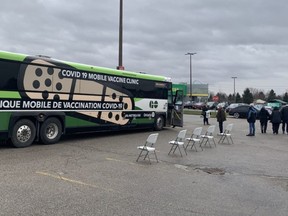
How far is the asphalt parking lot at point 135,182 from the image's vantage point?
5.79 metres

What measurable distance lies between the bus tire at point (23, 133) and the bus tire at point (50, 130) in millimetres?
393

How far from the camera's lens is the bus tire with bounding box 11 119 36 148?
454 inches

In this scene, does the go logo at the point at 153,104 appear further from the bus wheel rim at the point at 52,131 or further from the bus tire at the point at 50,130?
the bus wheel rim at the point at 52,131

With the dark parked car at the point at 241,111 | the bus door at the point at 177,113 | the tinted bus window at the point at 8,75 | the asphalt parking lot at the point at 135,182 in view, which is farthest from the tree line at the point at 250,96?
the tinted bus window at the point at 8,75

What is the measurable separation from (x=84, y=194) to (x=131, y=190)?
3.04 feet

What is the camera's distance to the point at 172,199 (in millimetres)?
6387

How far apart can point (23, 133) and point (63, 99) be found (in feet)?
6.74

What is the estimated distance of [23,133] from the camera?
38.7 feet

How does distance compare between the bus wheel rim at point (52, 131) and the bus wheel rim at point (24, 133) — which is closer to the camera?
the bus wheel rim at point (24, 133)

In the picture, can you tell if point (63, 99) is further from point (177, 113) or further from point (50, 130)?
point (177, 113)

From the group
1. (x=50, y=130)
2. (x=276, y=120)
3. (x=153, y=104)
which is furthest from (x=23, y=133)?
(x=276, y=120)

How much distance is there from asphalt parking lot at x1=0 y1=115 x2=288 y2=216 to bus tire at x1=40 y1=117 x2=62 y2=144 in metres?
0.39

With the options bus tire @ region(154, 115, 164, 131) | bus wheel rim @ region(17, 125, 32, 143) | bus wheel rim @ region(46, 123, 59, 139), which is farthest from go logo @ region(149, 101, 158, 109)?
bus wheel rim @ region(17, 125, 32, 143)

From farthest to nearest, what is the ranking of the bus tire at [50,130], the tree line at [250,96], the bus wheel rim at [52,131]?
the tree line at [250,96], the bus wheel rim at [52,131], the bus tire at [50,130]
